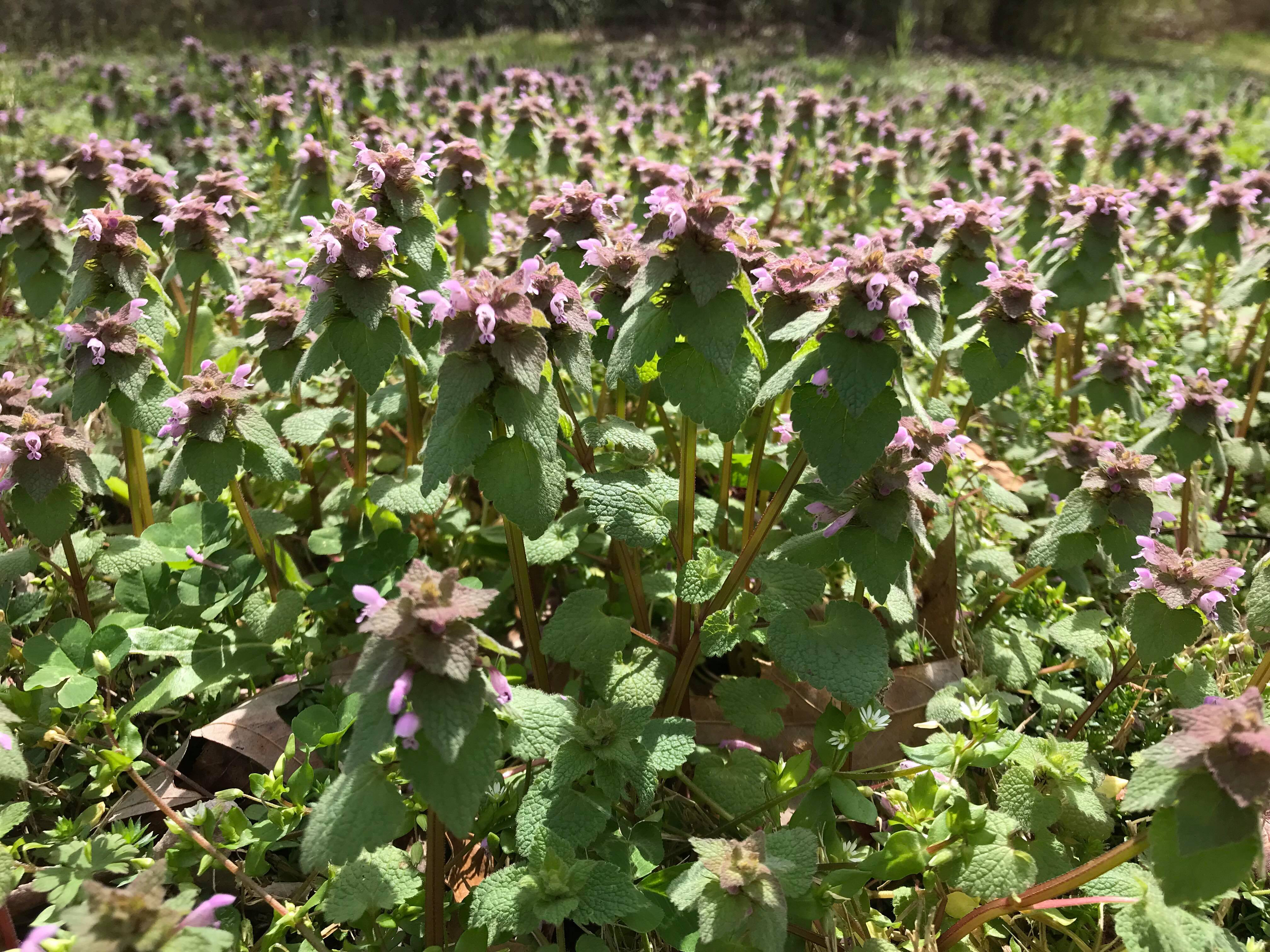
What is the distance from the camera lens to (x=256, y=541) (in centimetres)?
242

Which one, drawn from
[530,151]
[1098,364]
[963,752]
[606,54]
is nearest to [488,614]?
[963,752]

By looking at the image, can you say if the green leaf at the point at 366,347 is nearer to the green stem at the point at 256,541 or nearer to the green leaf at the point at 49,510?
the green stem at the point at 256,541

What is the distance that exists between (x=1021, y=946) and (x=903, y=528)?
0.97 meters

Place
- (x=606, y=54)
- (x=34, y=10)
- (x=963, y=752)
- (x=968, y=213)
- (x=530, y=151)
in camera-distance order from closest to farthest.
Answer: (x=963, y=752) → (x=968, y=213) → (x=530, y=151) → (x=606, y=54) → (x=34, y=10)

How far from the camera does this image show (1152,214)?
4.71 meters

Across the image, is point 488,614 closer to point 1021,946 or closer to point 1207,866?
point 1021,946

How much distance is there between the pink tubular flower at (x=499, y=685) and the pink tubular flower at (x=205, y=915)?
1.58ft

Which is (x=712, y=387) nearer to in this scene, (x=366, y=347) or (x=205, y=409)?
(x=366, y=347)

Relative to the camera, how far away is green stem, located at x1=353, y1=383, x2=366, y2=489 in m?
2.62

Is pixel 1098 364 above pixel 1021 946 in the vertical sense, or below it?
above

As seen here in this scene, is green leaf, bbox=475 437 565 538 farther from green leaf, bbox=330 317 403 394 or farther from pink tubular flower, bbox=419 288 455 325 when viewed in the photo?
green leaf, bbox=330 317 403 394

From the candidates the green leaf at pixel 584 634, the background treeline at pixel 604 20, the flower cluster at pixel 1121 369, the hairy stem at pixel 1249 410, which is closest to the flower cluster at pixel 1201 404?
the flower cluster at pixel 1121 369

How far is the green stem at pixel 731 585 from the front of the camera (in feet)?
6.25

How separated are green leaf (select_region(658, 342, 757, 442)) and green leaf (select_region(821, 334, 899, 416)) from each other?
0.64ft
